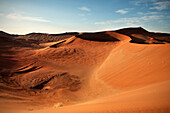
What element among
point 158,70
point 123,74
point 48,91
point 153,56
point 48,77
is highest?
point 153,56

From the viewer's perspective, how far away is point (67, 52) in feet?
43.3

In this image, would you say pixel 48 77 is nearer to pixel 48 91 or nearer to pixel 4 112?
pixel 48 91

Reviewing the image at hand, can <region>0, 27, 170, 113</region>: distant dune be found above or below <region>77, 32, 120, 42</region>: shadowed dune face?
below

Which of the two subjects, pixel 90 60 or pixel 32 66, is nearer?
pixel 32 66

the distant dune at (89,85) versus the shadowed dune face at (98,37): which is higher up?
the shadowed dune face at (98,37)

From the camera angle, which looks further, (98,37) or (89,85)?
(98,37)

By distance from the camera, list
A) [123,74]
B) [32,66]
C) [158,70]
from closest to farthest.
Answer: [158,70]
[123,74]
[32,66]

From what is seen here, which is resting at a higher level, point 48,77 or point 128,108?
point 128,108

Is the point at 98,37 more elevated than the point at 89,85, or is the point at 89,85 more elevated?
the point at 98,37

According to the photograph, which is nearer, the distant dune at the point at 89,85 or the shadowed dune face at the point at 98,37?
→ the distant dune at the point at 89,85

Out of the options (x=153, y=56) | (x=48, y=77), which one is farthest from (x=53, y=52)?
(x=153, y=56)

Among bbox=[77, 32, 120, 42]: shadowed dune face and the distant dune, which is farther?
bbox=[77, 32, 120, 42]: shadowed dune face

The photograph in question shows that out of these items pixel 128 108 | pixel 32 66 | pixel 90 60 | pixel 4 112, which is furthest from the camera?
pixel 90 60

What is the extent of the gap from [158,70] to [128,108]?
370 cm
